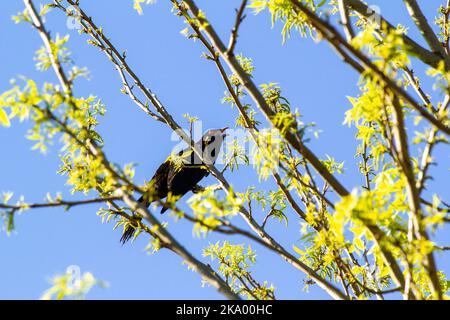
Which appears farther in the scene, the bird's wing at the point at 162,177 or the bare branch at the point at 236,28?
the bird's wing at the point at 162,177

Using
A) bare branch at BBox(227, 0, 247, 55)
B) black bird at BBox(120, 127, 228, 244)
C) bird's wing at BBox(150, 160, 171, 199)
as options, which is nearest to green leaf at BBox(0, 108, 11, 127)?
bare branch at BBox(227, 0, 247, 55)

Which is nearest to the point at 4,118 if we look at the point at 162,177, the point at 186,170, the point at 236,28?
the point at 236,28

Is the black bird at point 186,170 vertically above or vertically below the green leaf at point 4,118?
above

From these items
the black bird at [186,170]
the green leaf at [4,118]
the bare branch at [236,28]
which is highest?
the black bird at [186,170]

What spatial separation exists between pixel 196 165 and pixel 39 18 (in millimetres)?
3066

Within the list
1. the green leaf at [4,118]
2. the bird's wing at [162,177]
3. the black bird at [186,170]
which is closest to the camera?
the green leaf at [4,118]

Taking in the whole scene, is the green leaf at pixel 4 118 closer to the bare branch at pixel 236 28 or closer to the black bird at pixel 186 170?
the bare branch at pixel 236 28

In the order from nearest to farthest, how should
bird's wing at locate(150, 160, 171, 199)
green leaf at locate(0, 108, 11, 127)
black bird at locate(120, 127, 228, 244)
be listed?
green leaf at locate(0, 108, 11, 127) → black bird at locate(120, 127, 228, 244) → bird's wing at locate(150, 160, 171, 199)

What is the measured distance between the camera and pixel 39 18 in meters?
2.12

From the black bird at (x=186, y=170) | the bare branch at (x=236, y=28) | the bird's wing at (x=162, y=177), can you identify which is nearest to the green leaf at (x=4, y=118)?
the bare branch at (x=236, y=28)

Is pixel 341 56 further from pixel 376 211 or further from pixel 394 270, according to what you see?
pixel 394 270

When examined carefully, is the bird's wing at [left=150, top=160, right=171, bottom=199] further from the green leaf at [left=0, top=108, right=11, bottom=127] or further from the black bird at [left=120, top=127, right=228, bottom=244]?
the green leaf at [left=0, top=108, right=11, bottom=127]

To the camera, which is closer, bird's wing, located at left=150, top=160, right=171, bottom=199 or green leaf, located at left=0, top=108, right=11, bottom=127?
green leaf, located at left=0, top=108, right=11, bottom=127

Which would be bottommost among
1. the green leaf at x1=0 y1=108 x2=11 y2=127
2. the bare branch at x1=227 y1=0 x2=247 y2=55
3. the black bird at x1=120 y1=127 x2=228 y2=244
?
the green leaf at x1=0 y1=108 x2=11 y2=127
